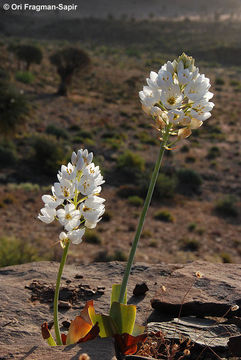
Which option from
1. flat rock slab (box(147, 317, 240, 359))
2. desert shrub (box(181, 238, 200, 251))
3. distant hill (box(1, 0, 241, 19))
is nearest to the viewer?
flat rock slab (box(147, 317, 240, 359))

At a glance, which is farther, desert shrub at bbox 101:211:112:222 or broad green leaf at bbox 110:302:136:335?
desert shrub at bbox 101:211:112:222

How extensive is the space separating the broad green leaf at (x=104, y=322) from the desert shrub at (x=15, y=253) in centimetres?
632

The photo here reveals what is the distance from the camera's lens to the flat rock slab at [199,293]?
3764mm

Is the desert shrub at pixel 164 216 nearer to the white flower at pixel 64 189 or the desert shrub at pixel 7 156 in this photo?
the desert shrub at pixel 7 156

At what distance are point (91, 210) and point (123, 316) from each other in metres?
0.76

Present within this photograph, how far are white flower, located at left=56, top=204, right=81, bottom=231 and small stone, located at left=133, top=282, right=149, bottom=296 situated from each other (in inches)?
69.1

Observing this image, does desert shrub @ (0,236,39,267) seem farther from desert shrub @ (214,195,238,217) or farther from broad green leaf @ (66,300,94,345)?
desert shrub @ (214,195,238,217)

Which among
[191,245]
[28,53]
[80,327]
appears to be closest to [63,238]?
[80,327]

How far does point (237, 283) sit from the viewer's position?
423 centimetres

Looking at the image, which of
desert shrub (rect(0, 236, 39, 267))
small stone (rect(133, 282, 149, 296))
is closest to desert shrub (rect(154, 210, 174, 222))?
desert shrub (rect(0, 236, 39, 267))

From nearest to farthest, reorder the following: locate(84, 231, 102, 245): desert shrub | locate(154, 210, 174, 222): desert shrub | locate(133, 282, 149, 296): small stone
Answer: locate(133, 282, 149, 296): small stone < locate(84, 231, 102, 245): desert shrub < locate(154, 210, 174, 222): desert shrub

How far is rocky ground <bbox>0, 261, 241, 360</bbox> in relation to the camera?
3.22 m

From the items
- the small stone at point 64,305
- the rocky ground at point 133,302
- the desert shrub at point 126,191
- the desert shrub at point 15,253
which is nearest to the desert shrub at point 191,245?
the desert shrub at point 126,191

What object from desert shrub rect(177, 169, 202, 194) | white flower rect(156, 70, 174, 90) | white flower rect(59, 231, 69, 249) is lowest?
desert shrub rect(177, 169, 202, 194)
